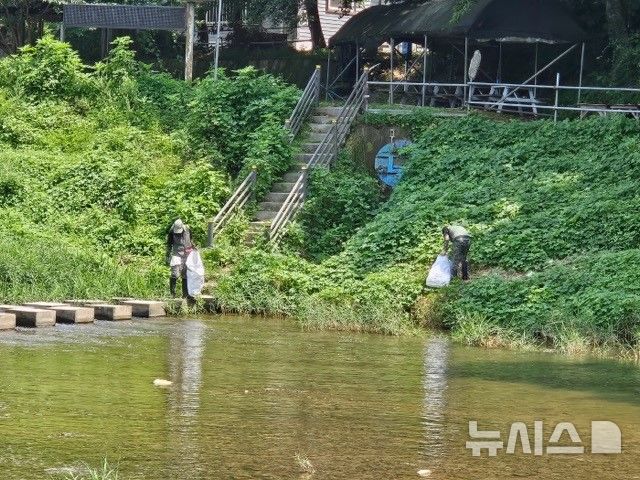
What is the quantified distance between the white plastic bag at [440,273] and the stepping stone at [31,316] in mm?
6369

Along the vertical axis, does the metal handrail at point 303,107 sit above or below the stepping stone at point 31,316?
above

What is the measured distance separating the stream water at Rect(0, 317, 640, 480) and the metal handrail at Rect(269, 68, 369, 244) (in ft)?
19.5

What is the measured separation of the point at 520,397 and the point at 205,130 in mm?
16248

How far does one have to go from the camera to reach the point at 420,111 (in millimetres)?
29484

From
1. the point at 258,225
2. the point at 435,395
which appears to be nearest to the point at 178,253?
the point at 258,225

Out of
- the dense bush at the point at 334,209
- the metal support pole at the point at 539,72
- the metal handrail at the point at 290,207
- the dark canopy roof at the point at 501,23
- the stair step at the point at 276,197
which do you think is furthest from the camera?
the dark canopy roof at the point at 501,23

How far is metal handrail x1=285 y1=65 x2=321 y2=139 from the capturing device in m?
29.7

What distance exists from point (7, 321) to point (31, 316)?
20.4 inches

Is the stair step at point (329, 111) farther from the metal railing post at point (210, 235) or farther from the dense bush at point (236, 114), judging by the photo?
the metal railing post at point (210, 235)

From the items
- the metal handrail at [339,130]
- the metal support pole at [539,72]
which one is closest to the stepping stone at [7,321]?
the metal handrail at [339,130]

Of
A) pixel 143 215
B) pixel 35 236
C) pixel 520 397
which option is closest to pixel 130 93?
pixel 143 215

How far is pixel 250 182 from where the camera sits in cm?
2758

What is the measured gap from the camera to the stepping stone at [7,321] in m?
18.9

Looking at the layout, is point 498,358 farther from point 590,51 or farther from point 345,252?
point 590,51
